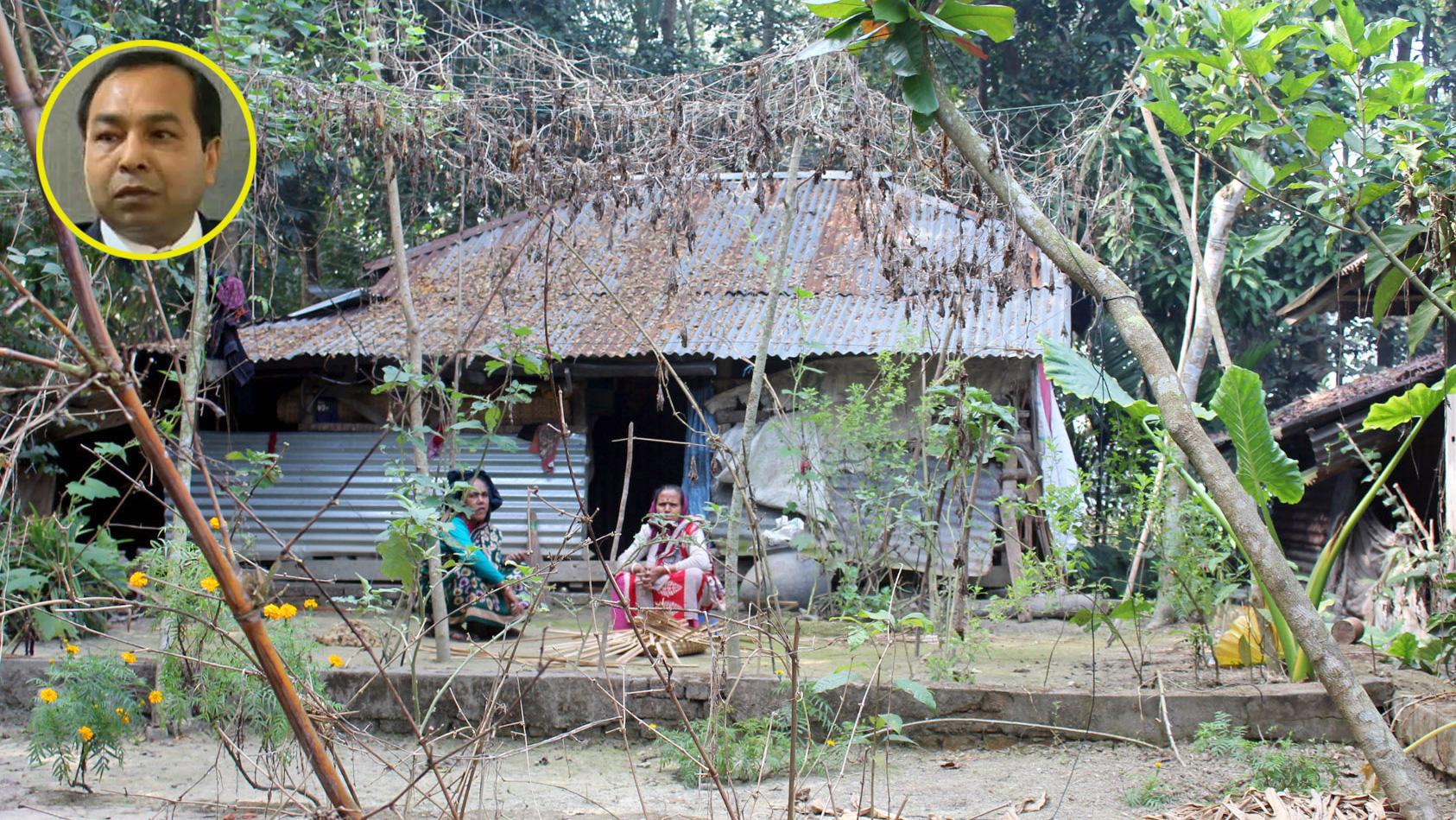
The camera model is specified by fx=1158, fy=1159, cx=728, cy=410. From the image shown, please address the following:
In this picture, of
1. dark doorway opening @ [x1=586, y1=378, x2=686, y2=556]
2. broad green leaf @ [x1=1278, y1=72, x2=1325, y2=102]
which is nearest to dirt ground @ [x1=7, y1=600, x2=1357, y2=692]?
broad green leaf @ [x1=1278, y1=72, x2=1325, y2=102]

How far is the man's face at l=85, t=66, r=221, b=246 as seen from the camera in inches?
58.1

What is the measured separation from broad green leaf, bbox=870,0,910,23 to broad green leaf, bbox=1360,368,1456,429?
2.67 metres

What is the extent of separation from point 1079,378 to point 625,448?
6.27 meters

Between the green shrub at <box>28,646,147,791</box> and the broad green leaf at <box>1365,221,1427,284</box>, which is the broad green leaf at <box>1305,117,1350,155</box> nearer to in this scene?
the broad green leaf at <box>1365,221,1427,284</box>

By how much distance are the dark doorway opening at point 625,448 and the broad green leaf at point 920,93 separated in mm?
7611

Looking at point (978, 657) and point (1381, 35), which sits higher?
point (1381, 35)

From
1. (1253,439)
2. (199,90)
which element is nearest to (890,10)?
(199,90)

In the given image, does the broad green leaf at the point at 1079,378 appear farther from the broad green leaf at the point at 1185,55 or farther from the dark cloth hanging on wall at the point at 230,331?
the dark cloth hanging on wall at the point at 230,331

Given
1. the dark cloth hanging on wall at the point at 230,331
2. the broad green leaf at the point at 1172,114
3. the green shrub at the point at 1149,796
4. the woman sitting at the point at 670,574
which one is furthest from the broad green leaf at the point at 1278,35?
the dark cloth hanging on wall at the point at 230,331

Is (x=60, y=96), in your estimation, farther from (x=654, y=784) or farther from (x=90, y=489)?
(x=90, y=489)

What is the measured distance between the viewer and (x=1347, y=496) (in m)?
9.73

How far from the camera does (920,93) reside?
305 cm

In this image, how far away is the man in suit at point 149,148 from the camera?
1.47 m

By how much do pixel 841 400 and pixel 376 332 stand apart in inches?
162
